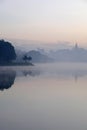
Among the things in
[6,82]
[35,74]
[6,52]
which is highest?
[6,52]

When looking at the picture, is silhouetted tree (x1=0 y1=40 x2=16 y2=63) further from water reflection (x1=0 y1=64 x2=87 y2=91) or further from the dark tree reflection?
the dark tree reflection

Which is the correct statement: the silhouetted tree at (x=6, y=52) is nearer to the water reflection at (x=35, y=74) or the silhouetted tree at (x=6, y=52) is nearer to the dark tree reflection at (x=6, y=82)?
the water reflection at (x=35, y=74)

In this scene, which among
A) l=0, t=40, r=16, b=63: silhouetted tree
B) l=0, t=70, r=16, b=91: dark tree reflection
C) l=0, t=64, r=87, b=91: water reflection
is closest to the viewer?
l=0, t=70, r=16, b=91: dark tree reflection

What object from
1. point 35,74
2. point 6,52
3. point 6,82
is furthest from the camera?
point 6,52

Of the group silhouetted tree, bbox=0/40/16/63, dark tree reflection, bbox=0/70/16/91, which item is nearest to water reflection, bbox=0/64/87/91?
dark tree reflection, bbox=0/70/16/91

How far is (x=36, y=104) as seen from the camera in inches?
522

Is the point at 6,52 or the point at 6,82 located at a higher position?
the point at 6,52

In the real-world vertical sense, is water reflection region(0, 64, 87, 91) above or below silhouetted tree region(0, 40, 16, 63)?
below

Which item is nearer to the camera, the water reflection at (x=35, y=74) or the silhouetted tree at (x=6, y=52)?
the water reflection at (x=35, y=74)

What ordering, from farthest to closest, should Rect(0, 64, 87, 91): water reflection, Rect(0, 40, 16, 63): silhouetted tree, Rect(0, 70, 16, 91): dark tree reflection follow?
Rect(0, 40, 16, 63): silhouetted tree → Rect(0, 64, 87, 91): water reflection → Rect(0, 70, 16, 91): dark tree reflection

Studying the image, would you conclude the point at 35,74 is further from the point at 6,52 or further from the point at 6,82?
the point at 6,52

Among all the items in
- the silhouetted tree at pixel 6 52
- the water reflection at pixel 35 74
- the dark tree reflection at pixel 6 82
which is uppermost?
the silhouetted tree at pixel 6 52

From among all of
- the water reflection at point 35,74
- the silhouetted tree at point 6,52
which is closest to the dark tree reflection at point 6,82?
the water reflection at point 35,74

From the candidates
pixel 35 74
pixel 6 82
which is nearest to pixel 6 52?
pixel 35 74
